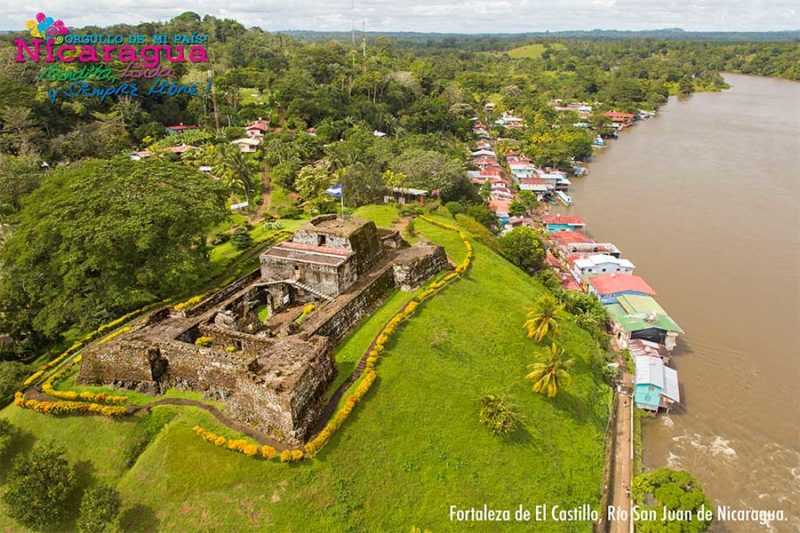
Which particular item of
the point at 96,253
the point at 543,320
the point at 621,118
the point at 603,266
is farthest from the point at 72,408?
the point at 621,118

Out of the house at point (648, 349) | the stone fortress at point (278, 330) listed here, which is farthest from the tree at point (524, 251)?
the stone fortress at point (278, 330)

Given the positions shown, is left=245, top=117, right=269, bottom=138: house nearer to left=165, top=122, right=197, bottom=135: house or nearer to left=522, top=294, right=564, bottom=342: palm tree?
left=165, top=122, right=197, bottom=135: house

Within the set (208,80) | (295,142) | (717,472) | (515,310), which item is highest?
(208,80)

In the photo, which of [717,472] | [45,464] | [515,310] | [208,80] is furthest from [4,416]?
[208,80]

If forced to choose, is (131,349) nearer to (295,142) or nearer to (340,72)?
(295,142)

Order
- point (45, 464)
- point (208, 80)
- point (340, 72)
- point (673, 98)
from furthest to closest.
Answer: point (673, 98)
point (340, 72)
point (208, 80)
point (45, 464)

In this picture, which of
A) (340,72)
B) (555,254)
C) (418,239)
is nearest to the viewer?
(418,239)

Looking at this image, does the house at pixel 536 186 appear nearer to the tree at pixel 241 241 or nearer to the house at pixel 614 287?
the house at pixel 614 287

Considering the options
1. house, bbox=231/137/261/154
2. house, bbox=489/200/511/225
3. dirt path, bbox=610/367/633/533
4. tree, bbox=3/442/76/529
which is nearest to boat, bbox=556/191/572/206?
house, bbox=489/200/511/225
